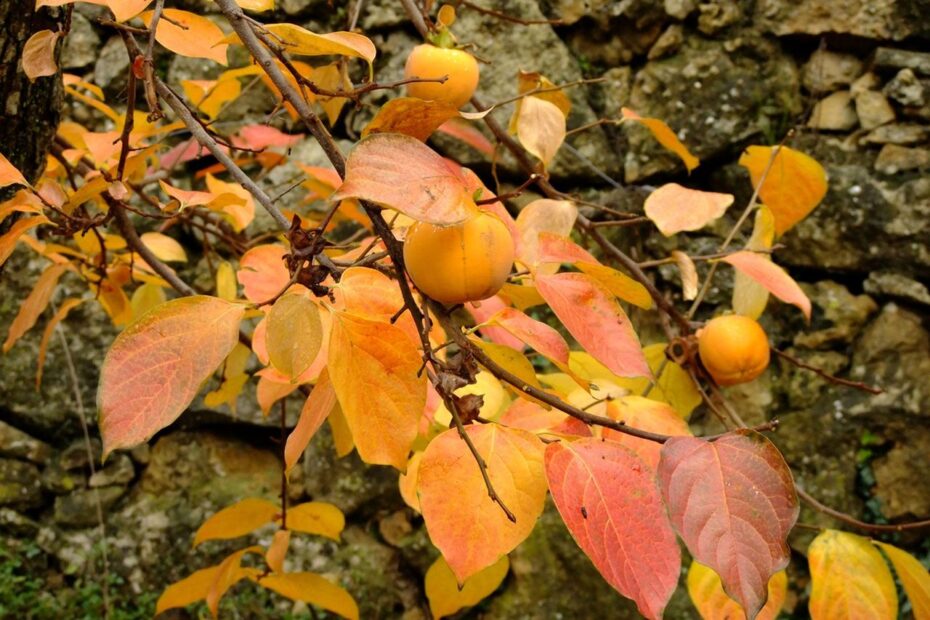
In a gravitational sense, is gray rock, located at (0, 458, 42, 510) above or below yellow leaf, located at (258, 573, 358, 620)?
below

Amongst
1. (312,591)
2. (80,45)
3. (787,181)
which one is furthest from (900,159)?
(80,45)

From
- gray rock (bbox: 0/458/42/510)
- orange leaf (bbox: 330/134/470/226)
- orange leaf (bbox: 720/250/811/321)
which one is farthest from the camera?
gray rock (bbox: 0/458/42/510)

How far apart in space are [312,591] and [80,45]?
1213 millimetres

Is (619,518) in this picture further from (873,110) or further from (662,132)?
(873,110)

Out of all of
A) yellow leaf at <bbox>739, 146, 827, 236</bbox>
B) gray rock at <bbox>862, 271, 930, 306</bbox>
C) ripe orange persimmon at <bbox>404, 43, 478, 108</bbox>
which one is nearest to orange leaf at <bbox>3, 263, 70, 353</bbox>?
ripe orange persimmon at <bbox>404, 43, 478, 108</bbox>

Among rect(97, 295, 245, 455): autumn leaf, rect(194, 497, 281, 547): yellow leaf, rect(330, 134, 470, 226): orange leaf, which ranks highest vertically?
rect(330, 134, 470, 226): orange leaf

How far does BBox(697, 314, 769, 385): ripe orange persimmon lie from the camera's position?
81cm

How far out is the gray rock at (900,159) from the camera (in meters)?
1.35

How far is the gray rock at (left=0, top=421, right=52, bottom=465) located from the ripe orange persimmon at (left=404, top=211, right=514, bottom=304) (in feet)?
4.53

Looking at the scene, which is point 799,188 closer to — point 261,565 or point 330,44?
point 330,44

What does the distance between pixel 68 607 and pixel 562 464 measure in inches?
54.5

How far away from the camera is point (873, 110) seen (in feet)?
4.57

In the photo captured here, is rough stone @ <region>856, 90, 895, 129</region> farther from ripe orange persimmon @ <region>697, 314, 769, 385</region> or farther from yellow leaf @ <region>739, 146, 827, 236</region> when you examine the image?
ripe orange persimmon @ <region>697, 314, 769, 385</region>

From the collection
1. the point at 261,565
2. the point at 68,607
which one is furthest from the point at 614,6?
the point at 68,607
